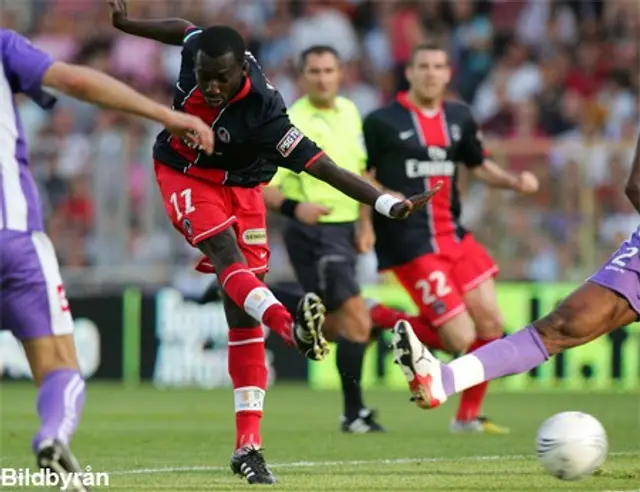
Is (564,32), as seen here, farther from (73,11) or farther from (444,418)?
(444,418)

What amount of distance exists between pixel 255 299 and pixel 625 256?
1.85 meters

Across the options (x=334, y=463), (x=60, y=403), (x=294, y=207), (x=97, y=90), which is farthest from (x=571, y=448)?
(x=294, y=207)

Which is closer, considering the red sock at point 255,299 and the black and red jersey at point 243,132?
the red sock at point 255,299

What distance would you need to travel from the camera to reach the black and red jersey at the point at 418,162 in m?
12.0

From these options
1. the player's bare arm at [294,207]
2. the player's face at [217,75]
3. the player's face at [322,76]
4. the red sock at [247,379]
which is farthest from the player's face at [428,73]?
the player's face at [217,75]

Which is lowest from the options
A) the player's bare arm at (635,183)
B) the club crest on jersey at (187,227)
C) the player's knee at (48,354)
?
the player's knee at (48,354)

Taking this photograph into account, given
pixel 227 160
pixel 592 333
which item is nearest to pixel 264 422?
pixel 227 160

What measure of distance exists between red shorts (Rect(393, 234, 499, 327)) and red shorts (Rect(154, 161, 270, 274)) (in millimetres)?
3350

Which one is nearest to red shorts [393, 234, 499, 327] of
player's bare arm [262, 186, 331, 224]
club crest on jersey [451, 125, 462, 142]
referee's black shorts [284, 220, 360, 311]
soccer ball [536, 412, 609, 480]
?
referee's black shorts [284, 220, 360, 311]

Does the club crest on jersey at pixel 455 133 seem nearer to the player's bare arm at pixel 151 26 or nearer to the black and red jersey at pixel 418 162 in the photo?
the black and red jersey at pixel 418 162

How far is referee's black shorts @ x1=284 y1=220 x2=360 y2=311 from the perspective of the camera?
1205cm

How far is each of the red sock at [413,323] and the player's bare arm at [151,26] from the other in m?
3.87

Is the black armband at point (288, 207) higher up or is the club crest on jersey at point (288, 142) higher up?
the black armband at point (288, 207)

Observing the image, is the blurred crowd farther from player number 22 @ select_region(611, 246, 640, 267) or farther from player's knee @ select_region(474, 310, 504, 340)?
player number 22 @ select_region(611, 246, 640, 267)
